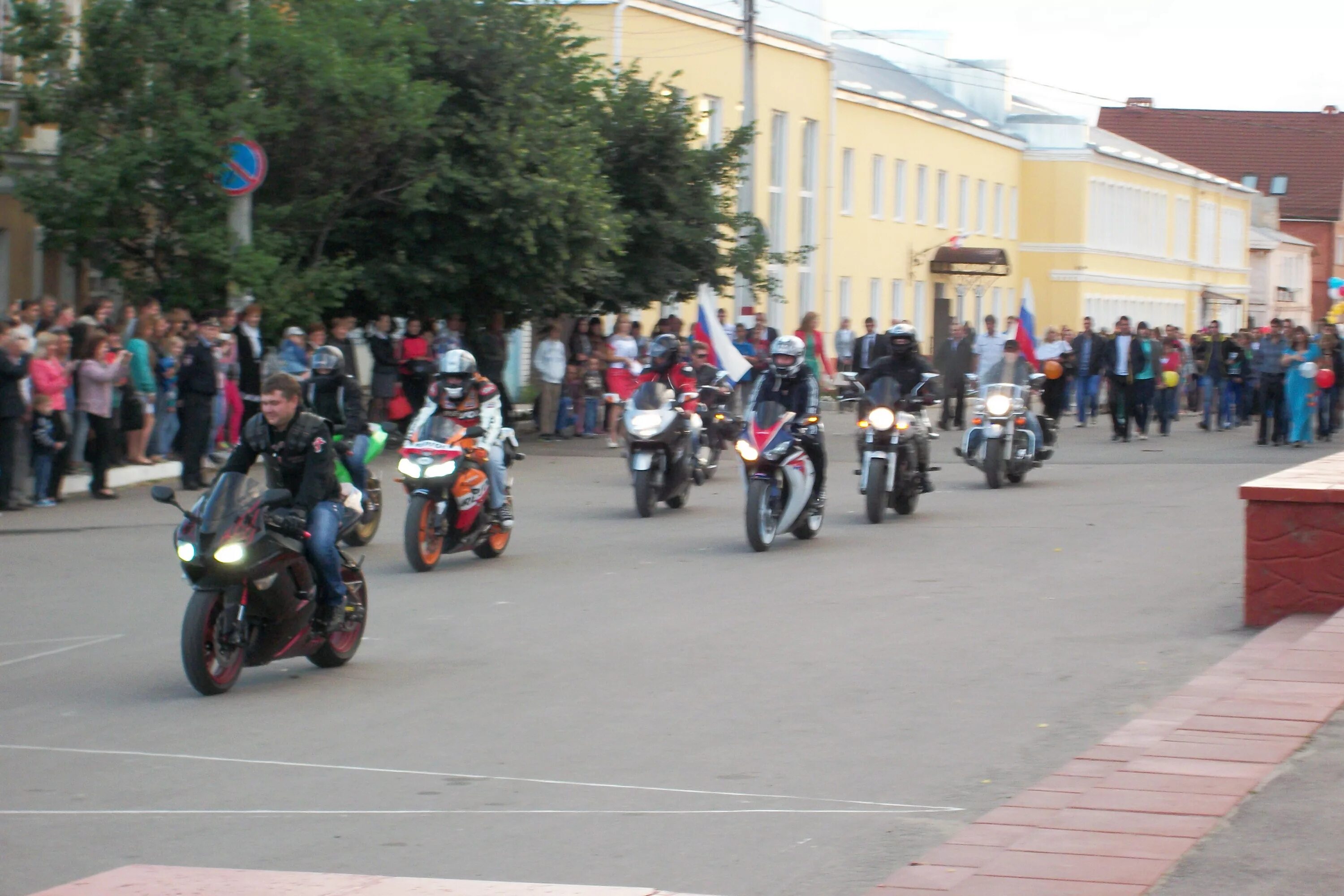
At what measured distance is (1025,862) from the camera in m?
5.25

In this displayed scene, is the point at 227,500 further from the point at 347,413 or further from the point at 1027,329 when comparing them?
the point at 1027,329

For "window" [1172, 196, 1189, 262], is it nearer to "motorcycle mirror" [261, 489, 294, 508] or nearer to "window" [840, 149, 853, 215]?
"window" [840, 149, 853, 215]

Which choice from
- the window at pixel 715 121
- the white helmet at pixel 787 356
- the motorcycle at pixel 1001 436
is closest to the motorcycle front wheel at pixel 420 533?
the white helmet at pixel 787 356

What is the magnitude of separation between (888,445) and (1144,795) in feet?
37.5

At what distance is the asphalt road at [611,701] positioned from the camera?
249 inches

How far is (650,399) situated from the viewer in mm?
18016

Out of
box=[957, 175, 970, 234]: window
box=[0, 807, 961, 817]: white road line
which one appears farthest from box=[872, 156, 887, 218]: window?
box=[0, 807, 961, 817]: white road line

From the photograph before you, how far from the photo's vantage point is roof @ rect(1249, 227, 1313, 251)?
96750 millimetres

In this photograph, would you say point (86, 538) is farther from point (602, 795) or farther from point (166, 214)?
point (602, 795)

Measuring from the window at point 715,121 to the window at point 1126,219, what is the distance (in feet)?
91.2

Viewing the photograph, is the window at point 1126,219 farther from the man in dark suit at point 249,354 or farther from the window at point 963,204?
the man in dark suit at point 249,354

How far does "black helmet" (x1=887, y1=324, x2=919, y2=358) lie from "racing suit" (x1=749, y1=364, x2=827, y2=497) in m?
2.15

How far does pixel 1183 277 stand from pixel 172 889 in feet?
270

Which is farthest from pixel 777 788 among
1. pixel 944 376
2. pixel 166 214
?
pixel 944 376
